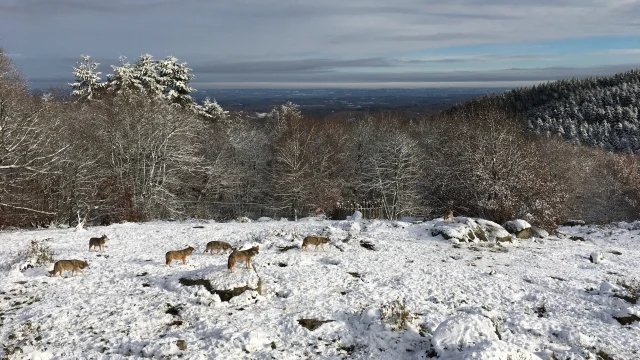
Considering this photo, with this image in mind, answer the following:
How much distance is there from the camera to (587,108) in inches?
4008

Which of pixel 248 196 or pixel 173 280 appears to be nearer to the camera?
pixel 173 280

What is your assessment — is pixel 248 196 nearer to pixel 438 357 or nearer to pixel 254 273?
pixel 254 273

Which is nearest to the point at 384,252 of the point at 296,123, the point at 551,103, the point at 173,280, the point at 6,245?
the point at 173,280

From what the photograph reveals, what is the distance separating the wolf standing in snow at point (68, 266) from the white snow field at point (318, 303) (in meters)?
0.26

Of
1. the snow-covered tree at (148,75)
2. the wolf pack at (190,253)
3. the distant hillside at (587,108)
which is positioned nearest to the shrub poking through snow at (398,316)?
the wolf pack at (190,253)

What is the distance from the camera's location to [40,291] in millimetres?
10023

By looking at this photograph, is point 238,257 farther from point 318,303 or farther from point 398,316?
point 398,316

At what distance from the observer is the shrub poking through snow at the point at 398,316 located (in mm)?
8695

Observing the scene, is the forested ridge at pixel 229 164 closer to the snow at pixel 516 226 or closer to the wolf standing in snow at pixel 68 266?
the snow at pixel 516 226

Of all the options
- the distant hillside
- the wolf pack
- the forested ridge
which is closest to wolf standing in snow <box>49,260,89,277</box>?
the wolf pack

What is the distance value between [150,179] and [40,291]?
18.6m

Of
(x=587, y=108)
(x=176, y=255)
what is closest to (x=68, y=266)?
(x=176, y=255)

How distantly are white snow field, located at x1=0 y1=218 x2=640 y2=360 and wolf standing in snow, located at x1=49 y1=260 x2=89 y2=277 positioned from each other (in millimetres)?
257

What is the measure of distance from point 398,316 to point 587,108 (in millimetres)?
119004
